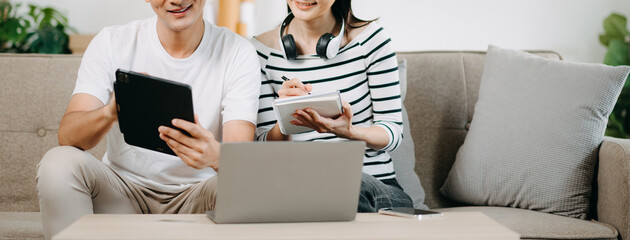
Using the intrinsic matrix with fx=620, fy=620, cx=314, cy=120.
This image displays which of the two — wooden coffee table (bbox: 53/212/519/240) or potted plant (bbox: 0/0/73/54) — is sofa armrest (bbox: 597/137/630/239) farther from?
potted plant (bbox: 0/0/73/54)

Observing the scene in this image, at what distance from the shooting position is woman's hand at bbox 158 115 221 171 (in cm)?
129

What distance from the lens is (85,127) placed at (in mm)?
1428

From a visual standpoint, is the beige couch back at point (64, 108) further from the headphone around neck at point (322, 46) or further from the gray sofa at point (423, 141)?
the headphone around neck at point (322, 46)

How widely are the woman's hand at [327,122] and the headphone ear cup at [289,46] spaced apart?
282 millimetres

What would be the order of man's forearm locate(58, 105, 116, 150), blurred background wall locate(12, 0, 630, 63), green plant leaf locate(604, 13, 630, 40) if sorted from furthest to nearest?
blurred background wall locate(12, 0, 630, 63)
green plant leaf locate(604, 13, 630, 40)
man's forearm locate(58, 105, 116, 150)

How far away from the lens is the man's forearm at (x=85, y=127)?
141cm

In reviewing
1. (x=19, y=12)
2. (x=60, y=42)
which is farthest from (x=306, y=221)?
(x=19, y=12)

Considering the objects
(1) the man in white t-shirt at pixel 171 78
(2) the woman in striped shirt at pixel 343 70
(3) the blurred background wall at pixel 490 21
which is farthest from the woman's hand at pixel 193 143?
(3) the blurred background wall at pixel 490 21

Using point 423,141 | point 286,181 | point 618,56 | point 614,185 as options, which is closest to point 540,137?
point 614,185

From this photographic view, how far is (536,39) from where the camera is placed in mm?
3643

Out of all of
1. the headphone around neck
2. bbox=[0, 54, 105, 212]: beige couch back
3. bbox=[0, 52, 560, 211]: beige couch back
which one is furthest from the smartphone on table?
bbox=[0, 54, 105, 212]: beige couch back

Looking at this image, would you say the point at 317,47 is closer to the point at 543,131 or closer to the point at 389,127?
the point at 389,127

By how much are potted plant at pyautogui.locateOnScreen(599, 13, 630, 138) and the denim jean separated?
2.17 meters

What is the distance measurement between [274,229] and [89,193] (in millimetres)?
549
